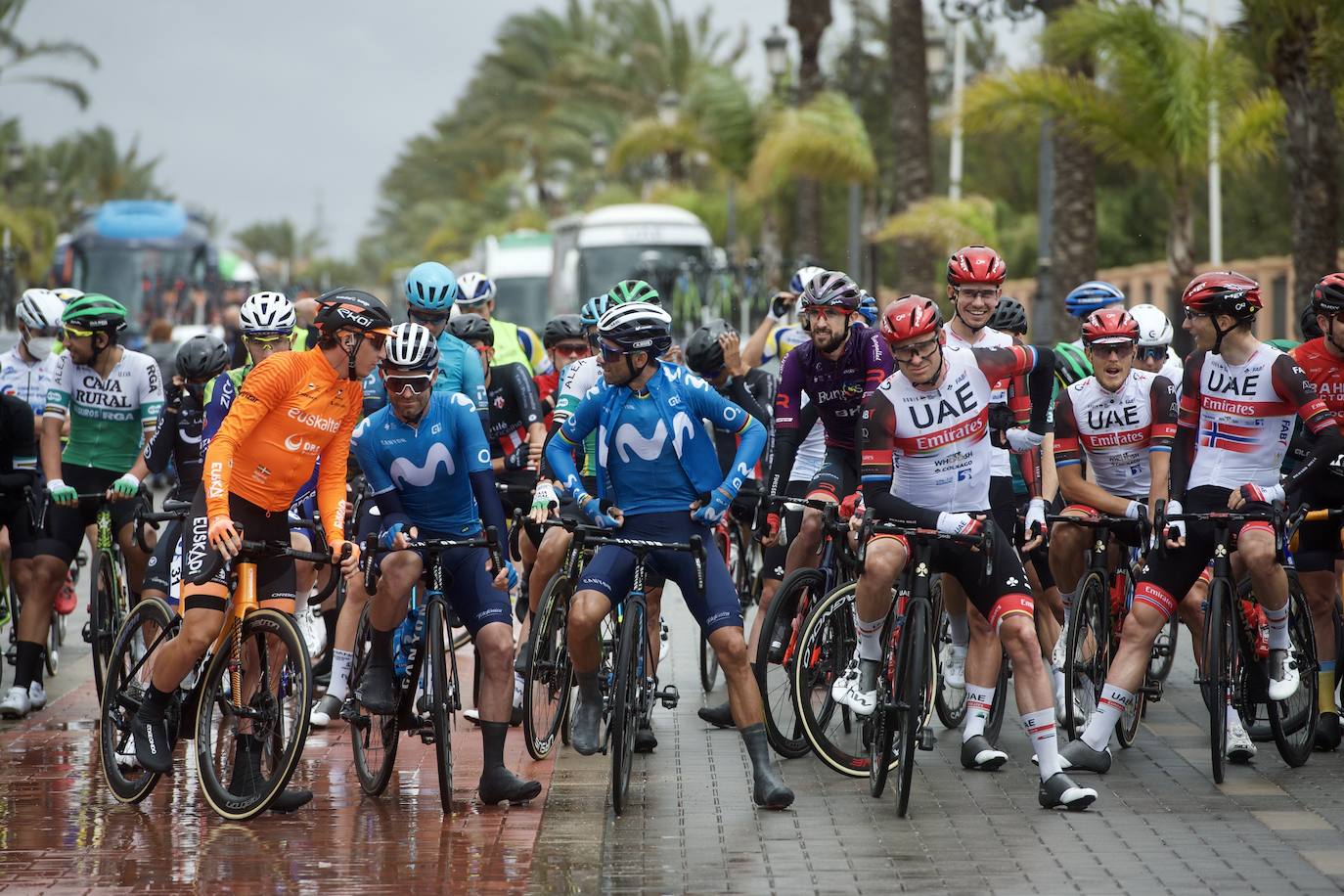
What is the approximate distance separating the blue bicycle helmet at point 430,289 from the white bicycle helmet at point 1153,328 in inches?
145

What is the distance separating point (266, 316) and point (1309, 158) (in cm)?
1194

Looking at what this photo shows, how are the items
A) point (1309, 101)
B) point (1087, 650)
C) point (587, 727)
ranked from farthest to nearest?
point (1309, 101)
point (1087, 650)
point (587, 727)

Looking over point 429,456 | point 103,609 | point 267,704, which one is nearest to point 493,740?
point 267,704

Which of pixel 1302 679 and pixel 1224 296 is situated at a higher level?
pixel 1224 296

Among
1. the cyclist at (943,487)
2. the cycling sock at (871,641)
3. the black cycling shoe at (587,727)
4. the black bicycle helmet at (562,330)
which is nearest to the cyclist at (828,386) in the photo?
the cycling sock at (871,641)

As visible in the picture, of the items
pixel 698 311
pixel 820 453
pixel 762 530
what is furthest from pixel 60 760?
pixel 698 311

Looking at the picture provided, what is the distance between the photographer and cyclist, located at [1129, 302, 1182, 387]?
33.9ft

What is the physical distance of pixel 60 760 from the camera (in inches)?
358

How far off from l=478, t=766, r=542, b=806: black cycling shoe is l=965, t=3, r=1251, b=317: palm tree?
49.4 ft

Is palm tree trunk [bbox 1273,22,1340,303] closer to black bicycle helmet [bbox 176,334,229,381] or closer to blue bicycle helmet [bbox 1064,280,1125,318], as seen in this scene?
blue bicycle helmet [bbox 1064,280,1125,318]

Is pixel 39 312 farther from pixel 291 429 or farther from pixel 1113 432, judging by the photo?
pixel 1113 432

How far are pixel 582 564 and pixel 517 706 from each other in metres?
1.01

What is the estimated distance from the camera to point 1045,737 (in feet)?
26.0

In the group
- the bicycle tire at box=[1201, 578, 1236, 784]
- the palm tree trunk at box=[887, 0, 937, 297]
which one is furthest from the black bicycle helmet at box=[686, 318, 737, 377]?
the palm tree trunk at box=[887, 0, 937, 297]
